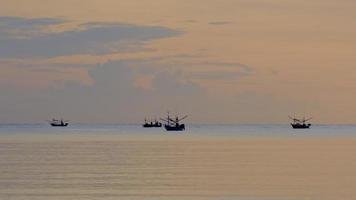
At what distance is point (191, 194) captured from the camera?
4781 cm

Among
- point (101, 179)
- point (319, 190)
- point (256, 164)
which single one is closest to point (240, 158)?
point (256, 164)

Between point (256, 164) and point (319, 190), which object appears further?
point (256, 164)

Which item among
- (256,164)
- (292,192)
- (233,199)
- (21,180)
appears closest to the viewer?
(233,199)

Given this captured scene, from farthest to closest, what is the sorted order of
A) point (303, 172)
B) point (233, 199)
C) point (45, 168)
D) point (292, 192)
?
point (45, 168), point (303, 172), point (292, 192), point (233, 199)

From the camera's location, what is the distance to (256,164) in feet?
234

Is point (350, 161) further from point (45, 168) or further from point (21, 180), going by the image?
point (21, 180)

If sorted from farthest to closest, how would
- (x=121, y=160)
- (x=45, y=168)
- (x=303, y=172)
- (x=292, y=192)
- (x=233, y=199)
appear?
(x=121, y=160)
(x=45, y=168)
(x=303, y=172)
(x=292, y=192)
(x=233, y=199)

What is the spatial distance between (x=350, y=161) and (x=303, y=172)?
1354 cm

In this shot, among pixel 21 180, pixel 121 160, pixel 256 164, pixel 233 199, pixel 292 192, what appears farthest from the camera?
pixel 121 160

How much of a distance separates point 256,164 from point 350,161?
30.5 ft

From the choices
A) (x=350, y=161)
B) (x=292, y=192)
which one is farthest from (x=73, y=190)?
(x=350, y=161)

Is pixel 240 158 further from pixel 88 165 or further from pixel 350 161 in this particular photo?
pixel 88 165

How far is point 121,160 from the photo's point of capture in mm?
79125

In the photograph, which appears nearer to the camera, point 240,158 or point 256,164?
point 256,164
